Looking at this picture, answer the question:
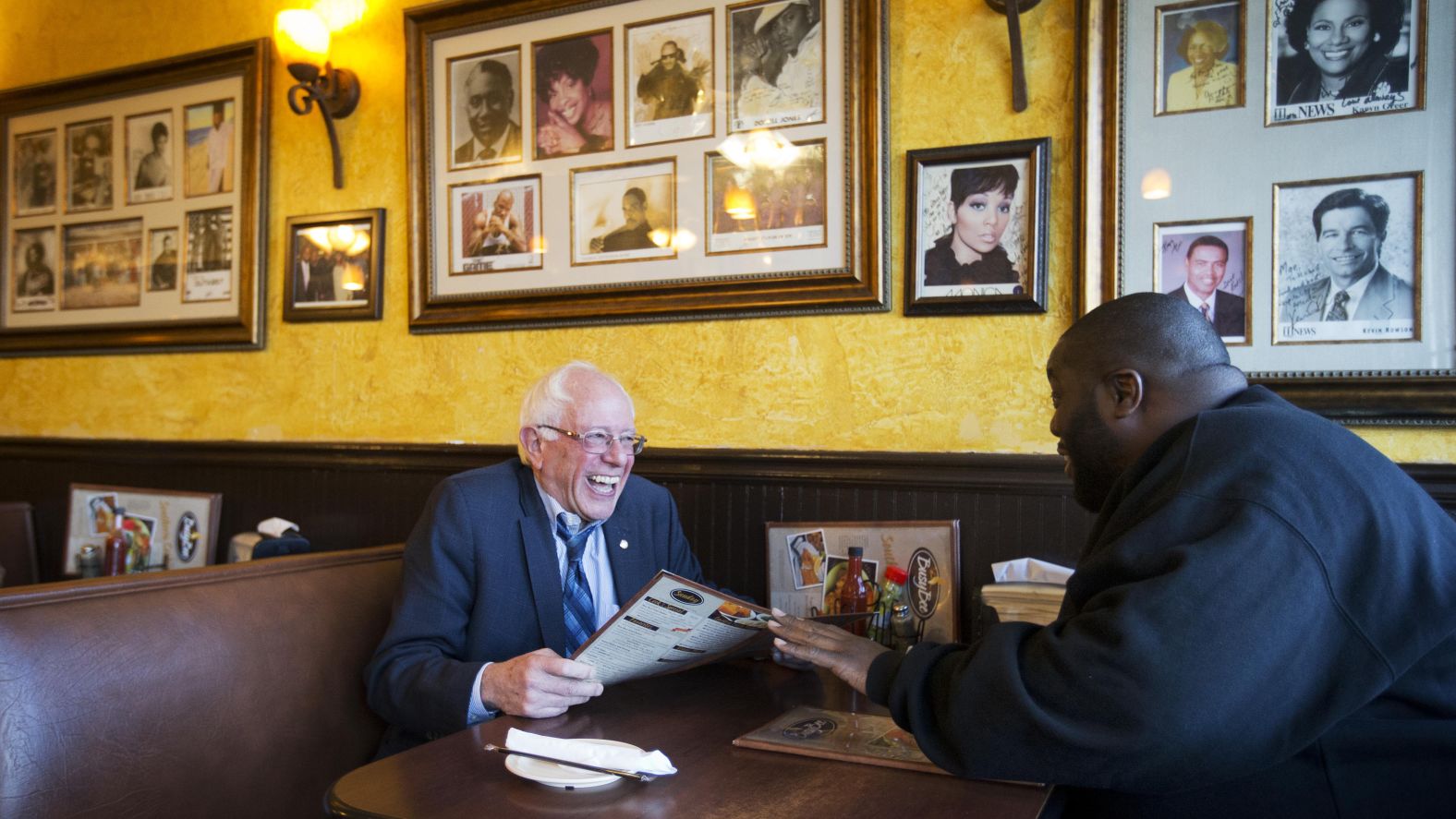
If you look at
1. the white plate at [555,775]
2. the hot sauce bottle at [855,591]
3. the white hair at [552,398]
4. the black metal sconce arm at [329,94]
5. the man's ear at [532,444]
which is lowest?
the white plate at [555,775]

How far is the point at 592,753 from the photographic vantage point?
5.02 ft

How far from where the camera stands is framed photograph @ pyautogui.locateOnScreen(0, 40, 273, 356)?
12.0ft

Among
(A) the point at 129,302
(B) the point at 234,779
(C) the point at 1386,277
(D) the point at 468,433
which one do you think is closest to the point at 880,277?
(C) the point at 1386,277

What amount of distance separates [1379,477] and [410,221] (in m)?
2.80

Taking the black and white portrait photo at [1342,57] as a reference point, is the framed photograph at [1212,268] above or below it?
below

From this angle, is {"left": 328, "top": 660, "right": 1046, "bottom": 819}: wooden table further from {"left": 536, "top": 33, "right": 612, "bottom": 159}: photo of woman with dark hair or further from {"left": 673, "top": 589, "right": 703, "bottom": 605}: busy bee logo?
{"left": 536, "top": 33, "right": 612, "bottom": 159}: photo of woman with dark hair

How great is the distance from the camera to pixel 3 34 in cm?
420

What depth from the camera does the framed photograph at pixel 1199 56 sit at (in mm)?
2348

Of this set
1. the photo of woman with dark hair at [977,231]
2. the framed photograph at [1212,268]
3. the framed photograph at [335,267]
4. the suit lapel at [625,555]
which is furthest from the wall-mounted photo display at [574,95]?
the framed photograph at [1212,268]

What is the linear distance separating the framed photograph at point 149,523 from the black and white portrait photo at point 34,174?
3.84 feet

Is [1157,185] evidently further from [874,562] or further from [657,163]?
[657,163]

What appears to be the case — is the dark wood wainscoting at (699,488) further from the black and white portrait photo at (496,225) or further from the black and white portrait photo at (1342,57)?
the black and white portrait photo at (1342,57)

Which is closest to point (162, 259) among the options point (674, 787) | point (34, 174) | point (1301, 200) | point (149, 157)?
point (149, 157)

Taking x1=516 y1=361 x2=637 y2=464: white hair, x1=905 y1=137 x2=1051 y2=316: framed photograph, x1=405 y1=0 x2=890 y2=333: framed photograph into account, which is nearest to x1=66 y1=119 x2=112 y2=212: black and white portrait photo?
x1=405 y1=0 x2=890 y2=333: framed photograph
